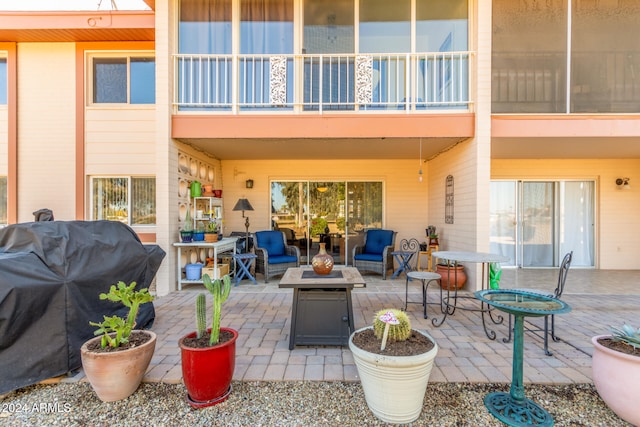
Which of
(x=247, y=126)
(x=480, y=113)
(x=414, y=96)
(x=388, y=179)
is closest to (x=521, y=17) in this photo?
(x=480, y=113)

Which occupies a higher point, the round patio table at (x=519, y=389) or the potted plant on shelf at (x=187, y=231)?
the potted plant on shelf at (x=187, y=231)

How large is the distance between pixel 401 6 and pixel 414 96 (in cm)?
157

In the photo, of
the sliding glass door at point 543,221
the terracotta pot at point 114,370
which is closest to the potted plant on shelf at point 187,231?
the terracotta pot at point 114,370

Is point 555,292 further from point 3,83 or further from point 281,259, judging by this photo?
point 3,83

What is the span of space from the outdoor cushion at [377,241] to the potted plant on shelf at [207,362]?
174 inches

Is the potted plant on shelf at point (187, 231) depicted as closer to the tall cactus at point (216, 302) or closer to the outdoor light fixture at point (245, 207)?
the outdoor light fixture at point (245, 207)

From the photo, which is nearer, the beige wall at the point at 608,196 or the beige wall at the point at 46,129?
the beige wall at the point at 46,129

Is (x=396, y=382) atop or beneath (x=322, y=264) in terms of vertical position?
beneath

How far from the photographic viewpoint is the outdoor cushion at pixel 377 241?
6219mm

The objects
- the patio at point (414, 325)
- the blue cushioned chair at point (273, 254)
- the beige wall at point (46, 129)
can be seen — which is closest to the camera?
the patio at point (414, 325)

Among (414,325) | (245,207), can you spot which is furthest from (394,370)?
(245,207)

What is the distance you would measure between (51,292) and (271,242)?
3.89 meters

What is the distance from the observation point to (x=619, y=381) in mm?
1896

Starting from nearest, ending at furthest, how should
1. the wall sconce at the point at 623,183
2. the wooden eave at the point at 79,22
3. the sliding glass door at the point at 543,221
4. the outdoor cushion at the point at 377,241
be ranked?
the wooden eave at the point at 79,22 → the outdoor cushion at the point at 377,241 → the wall sconce at the point at 623,183 → the sliding glass door at the point at 543,221
